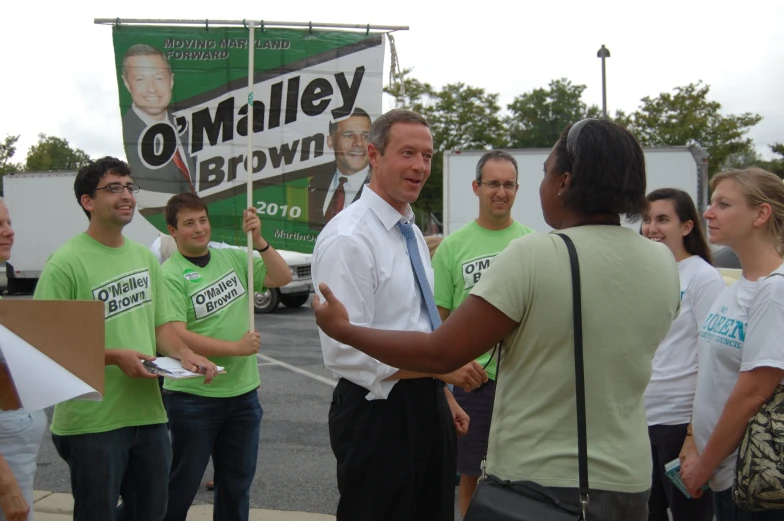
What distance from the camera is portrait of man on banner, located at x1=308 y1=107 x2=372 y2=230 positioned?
154 inches

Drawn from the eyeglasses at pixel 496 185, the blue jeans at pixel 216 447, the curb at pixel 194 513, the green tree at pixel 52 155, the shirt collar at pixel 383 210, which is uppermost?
the green tree at pixel 52 155

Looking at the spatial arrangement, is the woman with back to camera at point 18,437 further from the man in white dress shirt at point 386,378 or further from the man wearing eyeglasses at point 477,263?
the man wearing eyeglasses at point 477,263

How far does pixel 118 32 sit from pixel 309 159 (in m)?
1.19

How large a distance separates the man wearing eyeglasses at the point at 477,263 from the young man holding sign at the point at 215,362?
3.26 ft

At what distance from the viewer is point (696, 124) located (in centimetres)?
2698

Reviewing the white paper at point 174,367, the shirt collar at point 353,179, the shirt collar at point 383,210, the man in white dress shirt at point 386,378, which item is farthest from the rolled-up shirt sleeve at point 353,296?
the shirt collar at point 353,179

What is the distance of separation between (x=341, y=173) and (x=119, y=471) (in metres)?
1.89

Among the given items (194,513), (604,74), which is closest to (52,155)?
(604,74)

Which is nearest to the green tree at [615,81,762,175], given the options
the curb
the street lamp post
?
the street lamp post

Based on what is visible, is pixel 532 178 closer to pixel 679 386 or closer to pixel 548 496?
pixel 679 386

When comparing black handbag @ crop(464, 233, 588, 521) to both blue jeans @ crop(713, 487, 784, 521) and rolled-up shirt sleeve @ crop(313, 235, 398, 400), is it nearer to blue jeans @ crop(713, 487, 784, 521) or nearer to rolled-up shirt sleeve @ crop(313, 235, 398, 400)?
rolled-up shirt sleeve @ crop(313, 235, 398, 400)

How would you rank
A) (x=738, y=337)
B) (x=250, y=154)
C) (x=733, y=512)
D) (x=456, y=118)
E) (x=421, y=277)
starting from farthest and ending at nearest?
(x=456, y=118) < (x=250, y=154) < (x=421, y=277) < (x=733, y=512) < (x=738, y=337)

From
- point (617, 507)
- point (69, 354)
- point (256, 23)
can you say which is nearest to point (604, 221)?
point (617, 507)

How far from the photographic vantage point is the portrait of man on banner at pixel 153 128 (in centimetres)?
377
